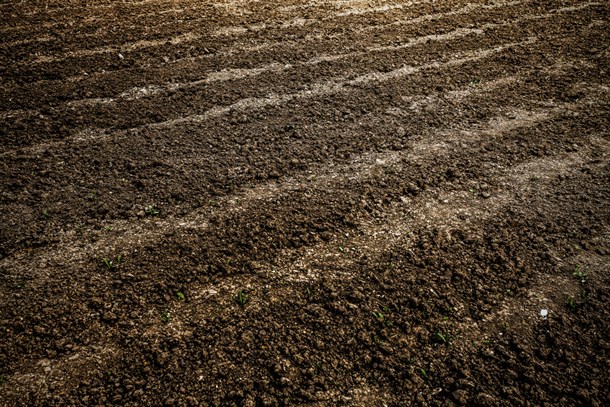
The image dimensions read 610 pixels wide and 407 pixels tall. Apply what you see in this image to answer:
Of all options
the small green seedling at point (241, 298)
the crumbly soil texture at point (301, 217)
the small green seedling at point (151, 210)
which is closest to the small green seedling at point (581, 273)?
the crumbly soil texture at point (301, 217)

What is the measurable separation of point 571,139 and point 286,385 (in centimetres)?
470

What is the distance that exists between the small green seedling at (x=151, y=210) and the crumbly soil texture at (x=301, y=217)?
3 cm

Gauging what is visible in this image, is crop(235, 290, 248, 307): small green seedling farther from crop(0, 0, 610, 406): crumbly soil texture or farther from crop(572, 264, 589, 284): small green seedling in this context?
crop(572, 264, 589, 284): small green seedling

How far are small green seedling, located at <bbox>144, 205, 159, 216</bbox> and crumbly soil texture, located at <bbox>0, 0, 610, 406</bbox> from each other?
3 centimetres

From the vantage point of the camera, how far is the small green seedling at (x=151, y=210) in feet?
12.9

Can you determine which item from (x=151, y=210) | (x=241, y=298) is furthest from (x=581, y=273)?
(x=151, y=210)

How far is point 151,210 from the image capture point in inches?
155

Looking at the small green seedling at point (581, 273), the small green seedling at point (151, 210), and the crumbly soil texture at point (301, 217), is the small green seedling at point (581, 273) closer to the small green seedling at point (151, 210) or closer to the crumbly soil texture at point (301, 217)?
the crumbly soil texture at point (301, 217)

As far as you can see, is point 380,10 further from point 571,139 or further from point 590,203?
point 590,203

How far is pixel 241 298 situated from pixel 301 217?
1.08 metres

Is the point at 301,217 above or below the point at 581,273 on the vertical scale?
above

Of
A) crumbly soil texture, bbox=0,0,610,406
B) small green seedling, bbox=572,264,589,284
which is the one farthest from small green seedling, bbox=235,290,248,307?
small green seedling, bbox=572,264,589,284

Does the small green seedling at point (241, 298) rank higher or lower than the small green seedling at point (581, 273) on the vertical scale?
higher

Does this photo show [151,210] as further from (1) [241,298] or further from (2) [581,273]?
(2) [581,273]
